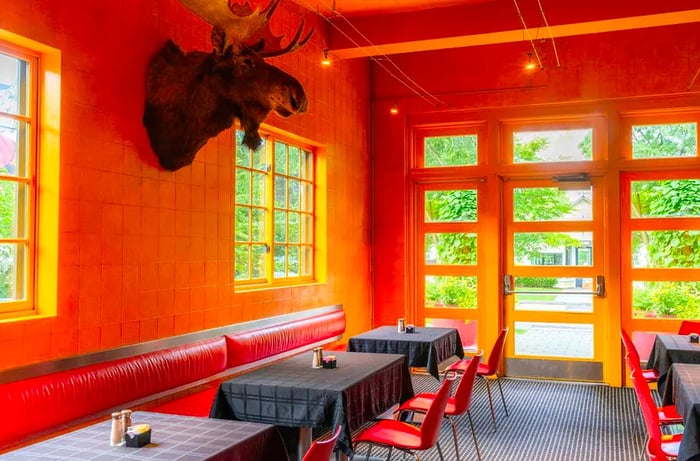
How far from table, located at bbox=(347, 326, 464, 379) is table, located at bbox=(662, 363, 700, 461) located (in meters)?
2.02

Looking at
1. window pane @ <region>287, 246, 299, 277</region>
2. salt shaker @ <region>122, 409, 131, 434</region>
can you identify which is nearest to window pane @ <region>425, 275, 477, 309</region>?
window pane @ <region>287, 246, 299, 277</region>

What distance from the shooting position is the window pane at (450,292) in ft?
28.2

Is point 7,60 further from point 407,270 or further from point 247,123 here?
point 407,270

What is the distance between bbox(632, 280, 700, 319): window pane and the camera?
25.5 feet

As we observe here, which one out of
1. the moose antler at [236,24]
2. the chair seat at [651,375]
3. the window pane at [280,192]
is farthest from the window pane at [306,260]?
the chair seat at [651,375]

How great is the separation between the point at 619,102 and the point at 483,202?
2032 mm

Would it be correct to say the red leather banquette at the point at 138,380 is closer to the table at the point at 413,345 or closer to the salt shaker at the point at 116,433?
the table at the point at 413,345

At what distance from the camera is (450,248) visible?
28.6 ft

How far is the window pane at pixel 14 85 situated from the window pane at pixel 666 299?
274 inches

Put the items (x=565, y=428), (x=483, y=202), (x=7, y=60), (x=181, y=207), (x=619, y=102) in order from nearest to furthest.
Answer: (x=7, y=60), (x=181, y=207), (x=565, y=428), (x=619, y=102), (x=483, y=202)

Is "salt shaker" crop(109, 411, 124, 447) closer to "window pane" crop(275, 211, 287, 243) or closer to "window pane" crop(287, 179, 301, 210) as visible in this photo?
"window pane" crop(275, 211, 287, 243)

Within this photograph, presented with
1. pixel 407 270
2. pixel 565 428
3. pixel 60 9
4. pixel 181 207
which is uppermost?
pixel 60 9

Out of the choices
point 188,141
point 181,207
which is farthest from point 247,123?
point 181,207

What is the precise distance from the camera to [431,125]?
876cm
